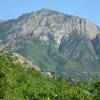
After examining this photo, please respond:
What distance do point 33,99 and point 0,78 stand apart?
6.05 m

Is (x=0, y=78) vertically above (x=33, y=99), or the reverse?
(x=0, y=78)

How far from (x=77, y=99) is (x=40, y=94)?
9.25 m

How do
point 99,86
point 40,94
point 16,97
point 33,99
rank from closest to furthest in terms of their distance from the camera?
point 16,97, point 33,99, point 40,94, point 99,86

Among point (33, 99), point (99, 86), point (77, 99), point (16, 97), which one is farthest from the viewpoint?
point (99, 86)

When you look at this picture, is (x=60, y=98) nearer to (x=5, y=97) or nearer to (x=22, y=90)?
(x=22, y=90)

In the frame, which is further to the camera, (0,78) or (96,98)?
(96,98)

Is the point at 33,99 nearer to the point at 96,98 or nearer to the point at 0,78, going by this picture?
the point at 0,78

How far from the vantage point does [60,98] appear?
4738 centimetres

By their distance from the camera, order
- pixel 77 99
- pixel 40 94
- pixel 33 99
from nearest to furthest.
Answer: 1. pixel 33 99
2. pixel 40 94
3. pixel 77 99

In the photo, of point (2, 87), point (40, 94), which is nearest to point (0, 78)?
point (2, 87)

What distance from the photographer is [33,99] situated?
41969 millimetres

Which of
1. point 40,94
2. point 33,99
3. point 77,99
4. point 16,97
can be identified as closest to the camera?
point 16,97

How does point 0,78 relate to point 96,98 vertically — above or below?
above

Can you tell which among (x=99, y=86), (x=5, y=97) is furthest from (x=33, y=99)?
(x=99, y=86)
